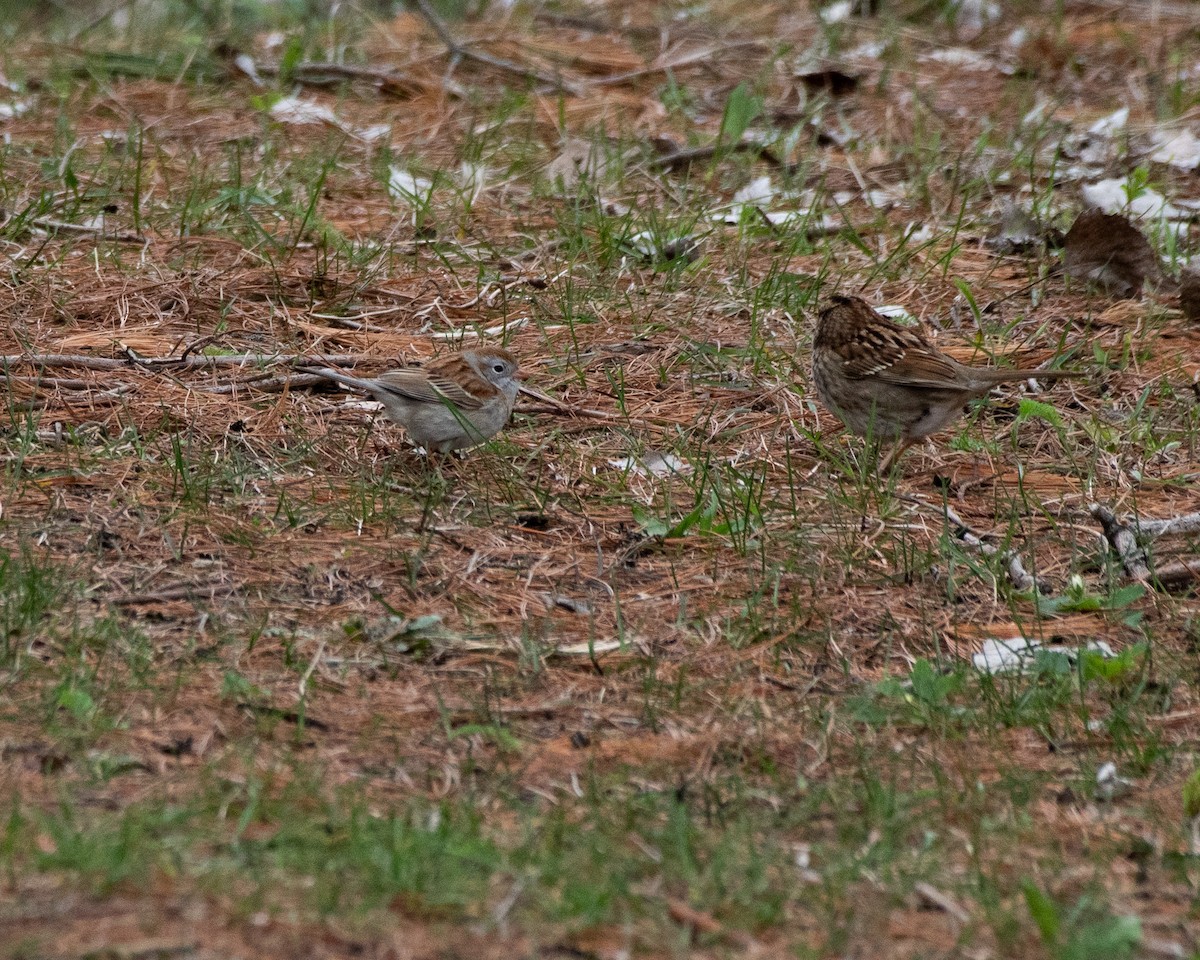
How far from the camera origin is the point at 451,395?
6.03 metres

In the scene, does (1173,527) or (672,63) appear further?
(672,63)

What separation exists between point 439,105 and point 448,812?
7.20 m

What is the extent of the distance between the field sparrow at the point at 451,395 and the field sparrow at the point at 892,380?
4.25ft

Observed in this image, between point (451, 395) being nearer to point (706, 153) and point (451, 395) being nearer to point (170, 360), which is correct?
point (170, 360)

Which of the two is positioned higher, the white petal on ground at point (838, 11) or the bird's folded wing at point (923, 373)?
the bird's folded wing at point (923, 373)

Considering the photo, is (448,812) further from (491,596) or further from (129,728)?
(491,596)

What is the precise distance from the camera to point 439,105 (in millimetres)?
10195

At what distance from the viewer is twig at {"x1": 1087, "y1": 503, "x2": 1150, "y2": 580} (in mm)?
5438

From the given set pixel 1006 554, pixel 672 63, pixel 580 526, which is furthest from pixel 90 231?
pixel 1006 554

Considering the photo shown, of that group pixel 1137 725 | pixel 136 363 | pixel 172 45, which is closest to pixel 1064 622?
pixel 1137 725

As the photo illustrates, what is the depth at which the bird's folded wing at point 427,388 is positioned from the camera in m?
6.02

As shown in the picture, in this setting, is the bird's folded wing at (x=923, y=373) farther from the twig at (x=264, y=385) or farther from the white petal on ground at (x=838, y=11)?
the white petal on ground at (x=838, y=11)

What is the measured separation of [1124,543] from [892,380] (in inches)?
47.6

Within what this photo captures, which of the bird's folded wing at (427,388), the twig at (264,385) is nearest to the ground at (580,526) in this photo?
the twig at (264,385)
